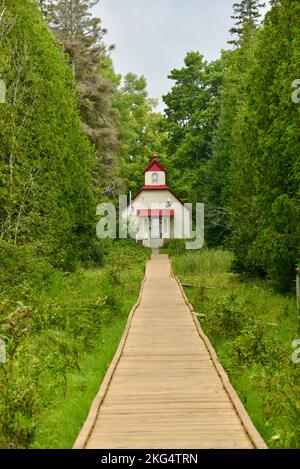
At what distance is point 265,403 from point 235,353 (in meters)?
3.63

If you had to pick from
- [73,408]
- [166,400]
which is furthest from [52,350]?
[166,400]

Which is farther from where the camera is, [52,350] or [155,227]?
[155,227]

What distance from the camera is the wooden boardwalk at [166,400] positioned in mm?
8086

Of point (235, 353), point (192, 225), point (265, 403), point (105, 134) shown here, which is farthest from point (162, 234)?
point (265, 403)

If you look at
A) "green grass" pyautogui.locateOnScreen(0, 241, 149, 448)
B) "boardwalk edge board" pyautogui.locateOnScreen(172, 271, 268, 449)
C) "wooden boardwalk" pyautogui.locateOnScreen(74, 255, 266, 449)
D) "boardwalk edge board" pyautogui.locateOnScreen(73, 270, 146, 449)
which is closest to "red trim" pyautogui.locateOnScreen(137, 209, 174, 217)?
"green grass" pyautogui.locateOnScreen(0, 241, 149, 448)

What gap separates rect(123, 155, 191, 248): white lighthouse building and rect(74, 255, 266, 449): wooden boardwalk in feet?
124

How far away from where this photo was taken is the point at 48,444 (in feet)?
27.7

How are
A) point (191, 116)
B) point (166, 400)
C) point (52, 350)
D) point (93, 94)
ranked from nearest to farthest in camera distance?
point (166, 400)
point (52, 350)
point (93, 94)
point (191, 116)

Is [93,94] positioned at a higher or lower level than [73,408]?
higher

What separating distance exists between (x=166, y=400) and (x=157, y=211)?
45.2 m

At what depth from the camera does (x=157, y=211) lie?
5497 centimetres

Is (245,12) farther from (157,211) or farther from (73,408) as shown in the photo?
(73,408)

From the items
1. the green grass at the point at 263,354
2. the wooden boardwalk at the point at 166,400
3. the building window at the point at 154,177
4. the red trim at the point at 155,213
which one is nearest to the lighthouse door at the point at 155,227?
the red trim at the point at 155,213

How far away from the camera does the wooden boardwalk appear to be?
8.09 m
